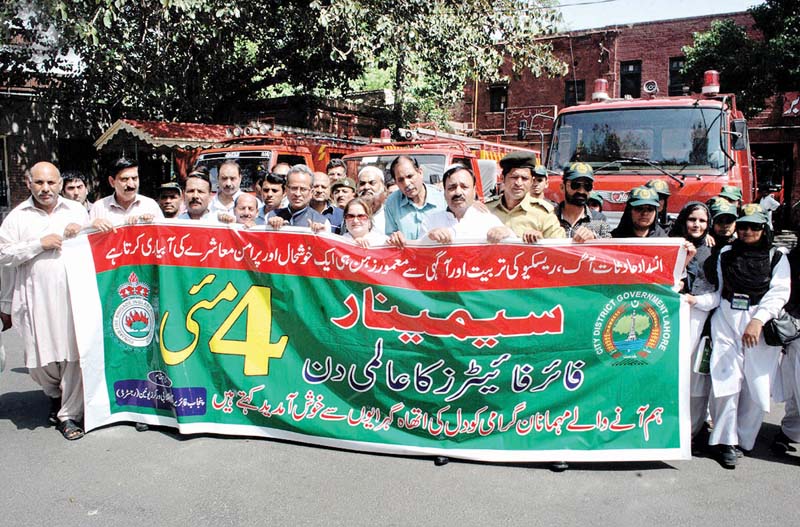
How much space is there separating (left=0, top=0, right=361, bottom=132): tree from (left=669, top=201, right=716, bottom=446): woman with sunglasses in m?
8.93

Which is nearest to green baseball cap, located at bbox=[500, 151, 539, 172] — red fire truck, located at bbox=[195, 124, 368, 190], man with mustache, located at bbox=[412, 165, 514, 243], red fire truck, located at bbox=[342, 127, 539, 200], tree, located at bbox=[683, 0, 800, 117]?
man with mustache, located at bbox=[412, 165, 514, 243]

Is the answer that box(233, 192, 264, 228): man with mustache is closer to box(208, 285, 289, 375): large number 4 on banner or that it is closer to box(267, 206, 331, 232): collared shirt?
box(267, 206, 331, 232): collared shirt

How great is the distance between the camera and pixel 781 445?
4301 mm

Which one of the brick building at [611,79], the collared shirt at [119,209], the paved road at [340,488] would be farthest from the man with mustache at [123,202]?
the brick building at [611,79]

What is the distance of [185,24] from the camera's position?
1310 cm

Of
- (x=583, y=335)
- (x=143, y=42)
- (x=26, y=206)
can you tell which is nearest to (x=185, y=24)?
(x=143, y=42)

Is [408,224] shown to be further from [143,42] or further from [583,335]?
[143,42]

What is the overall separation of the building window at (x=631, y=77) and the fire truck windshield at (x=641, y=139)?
1921 cm

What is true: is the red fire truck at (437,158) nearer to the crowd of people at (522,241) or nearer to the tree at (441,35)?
the tree at (441,35)

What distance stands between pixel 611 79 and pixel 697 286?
23.3 meters

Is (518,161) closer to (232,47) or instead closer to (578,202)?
(578,202)

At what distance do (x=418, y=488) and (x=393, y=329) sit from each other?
0.95 m

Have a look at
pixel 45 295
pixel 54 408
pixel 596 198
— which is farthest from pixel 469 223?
pixel 54 408

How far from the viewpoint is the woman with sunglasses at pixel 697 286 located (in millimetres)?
4258
